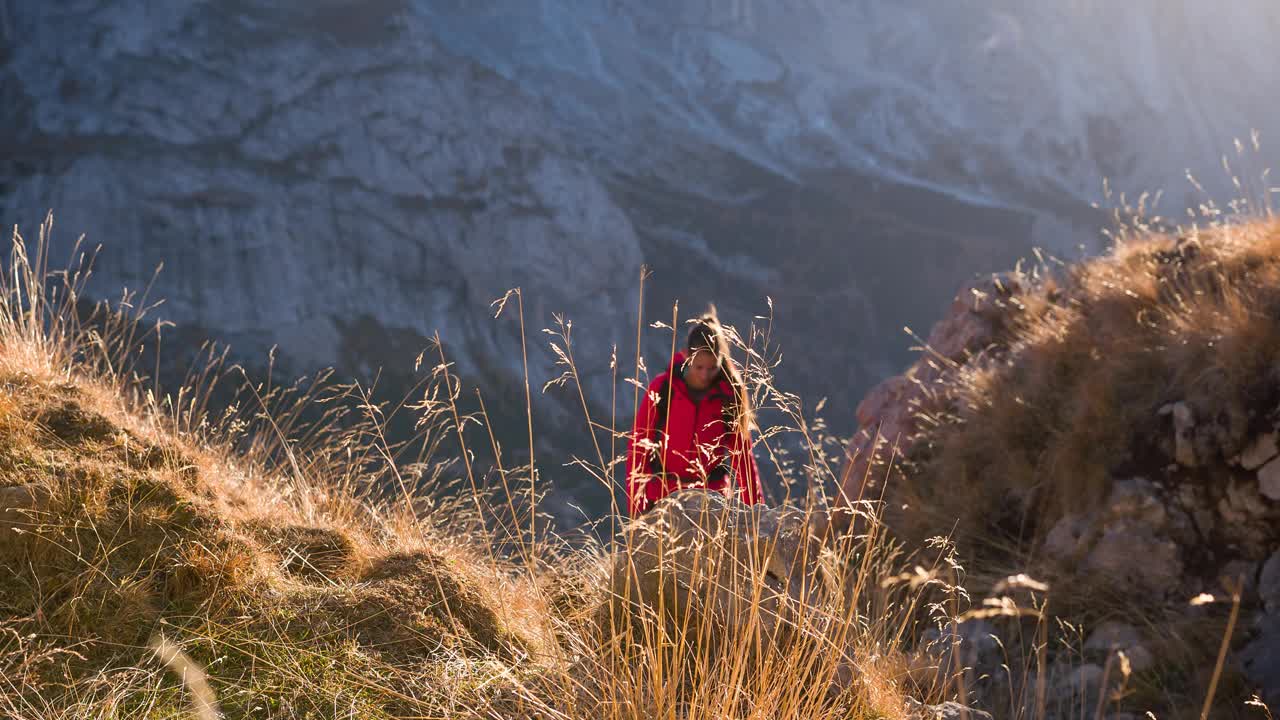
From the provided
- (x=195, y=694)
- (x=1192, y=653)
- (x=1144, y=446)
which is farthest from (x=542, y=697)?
(x=1144, y=446)

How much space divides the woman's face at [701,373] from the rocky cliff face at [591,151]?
51.1m

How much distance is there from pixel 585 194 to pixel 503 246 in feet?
27.5

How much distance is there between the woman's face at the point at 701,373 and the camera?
3.71m

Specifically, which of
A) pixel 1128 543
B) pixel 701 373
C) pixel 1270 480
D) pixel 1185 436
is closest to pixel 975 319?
pixel 1185 436

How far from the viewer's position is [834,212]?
74.7 m

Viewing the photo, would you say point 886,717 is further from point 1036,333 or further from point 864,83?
point 864,83

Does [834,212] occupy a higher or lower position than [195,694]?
lower

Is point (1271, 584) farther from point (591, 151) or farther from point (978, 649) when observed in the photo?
point (591, 151)

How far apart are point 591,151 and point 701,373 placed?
68.4 metres

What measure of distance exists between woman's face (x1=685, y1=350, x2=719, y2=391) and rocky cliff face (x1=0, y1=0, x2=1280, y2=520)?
5107cm

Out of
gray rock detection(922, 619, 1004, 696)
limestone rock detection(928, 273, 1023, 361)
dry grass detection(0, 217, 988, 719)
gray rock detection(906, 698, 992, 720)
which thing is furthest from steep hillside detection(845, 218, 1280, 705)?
dry grass detection(0, 217, 988, 719)

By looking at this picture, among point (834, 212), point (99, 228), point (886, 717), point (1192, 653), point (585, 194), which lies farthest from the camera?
point (834, 212)

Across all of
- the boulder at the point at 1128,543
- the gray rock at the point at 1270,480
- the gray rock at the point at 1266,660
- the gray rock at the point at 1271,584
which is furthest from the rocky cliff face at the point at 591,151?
the gray rock at the point at 1266,660

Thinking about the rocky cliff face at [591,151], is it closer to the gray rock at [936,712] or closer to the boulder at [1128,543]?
the boulder at [1128,543]
